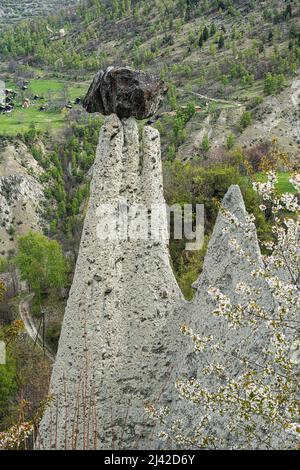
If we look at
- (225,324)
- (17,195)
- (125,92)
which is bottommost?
(225,324)

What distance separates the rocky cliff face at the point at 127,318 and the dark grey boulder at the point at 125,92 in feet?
0.74

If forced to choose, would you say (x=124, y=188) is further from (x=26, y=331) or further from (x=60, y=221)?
(x=60, y=221)

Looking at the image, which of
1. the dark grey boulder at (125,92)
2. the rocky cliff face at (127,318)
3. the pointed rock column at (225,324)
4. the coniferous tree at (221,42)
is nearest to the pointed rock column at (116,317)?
the rocky cliff face at (127,318)

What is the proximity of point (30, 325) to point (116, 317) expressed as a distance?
3956cm

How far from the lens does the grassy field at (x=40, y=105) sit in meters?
108

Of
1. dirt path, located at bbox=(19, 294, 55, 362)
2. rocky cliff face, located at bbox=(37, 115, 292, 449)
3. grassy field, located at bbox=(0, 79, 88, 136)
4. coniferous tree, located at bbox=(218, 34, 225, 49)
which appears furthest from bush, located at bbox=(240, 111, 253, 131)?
rocky cliff face, located at bbox=(37, 115, 292, 449)

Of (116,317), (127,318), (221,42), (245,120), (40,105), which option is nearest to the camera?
(116,317)

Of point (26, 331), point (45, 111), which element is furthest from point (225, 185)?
point (45, 111)

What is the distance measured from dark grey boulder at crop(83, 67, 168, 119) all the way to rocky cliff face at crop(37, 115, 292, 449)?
226 millimetres

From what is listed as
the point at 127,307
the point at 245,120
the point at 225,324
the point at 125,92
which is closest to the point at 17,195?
the point at 245,120

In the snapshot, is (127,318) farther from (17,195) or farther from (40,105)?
(40,105)

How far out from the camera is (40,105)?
12606cm

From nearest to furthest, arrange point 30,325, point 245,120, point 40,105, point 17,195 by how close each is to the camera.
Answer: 1. point 30,325
2. point 245,120
3. point 17,195
4. point 40,105

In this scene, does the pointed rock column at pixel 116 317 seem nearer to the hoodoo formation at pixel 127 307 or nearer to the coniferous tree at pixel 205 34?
the hoodoo formation at pixel 127 307
